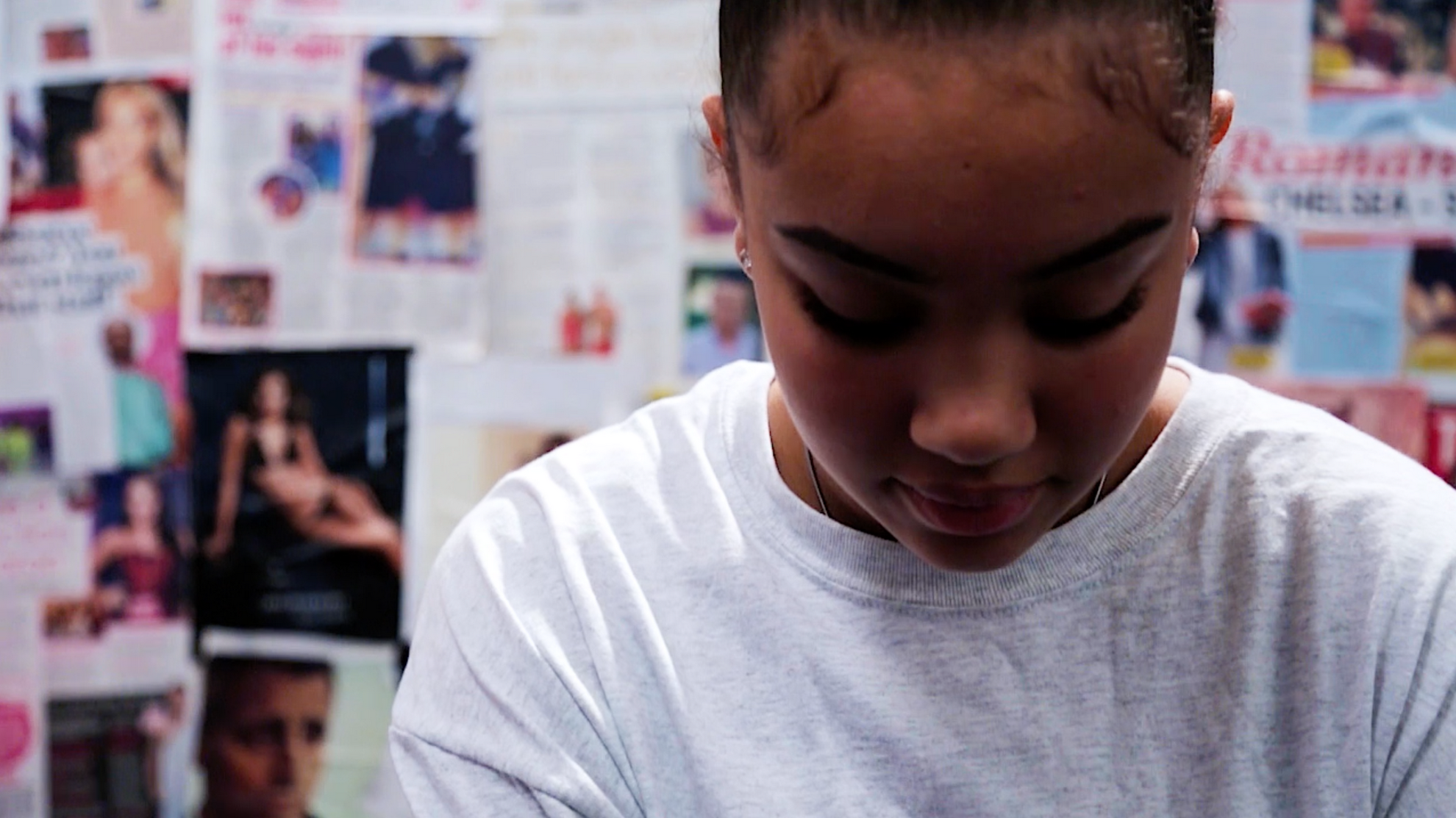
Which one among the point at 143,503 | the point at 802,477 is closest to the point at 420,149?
the point at 143,503

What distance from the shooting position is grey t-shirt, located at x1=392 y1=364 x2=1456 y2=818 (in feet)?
1.39

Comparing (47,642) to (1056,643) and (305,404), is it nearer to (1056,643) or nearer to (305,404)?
(305,404)

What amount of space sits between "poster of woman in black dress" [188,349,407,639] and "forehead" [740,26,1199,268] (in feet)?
2.33

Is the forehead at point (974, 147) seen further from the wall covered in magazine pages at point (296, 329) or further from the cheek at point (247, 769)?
the cheek at point (247, 769)

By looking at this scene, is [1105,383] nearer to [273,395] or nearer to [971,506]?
[971,506]

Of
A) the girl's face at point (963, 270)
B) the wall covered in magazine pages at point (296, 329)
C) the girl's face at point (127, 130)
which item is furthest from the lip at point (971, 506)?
the girl's face at point (127, 130)

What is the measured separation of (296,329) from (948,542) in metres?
0.73

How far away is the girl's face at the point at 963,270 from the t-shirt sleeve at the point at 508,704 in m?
0.13

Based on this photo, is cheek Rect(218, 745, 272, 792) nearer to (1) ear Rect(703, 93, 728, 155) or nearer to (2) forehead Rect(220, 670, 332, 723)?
(2) forehead Rect(220, 670, 332, 723)

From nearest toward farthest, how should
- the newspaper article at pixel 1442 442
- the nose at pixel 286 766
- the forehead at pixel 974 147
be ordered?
the forehead at pixel 974 147
the newspaper article at pixel 1442 442
the nose at pixel 286 766

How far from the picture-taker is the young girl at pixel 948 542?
0.33 metres

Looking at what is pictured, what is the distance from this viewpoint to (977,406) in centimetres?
34

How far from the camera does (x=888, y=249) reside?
328 mm

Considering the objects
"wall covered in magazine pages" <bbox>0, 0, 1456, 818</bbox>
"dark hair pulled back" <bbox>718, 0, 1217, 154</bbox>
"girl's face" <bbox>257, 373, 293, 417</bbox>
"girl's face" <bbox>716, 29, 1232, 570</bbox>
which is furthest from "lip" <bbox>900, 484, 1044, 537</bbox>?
"girl's face" <bbox>257, 373, 293, 417</bbox>
